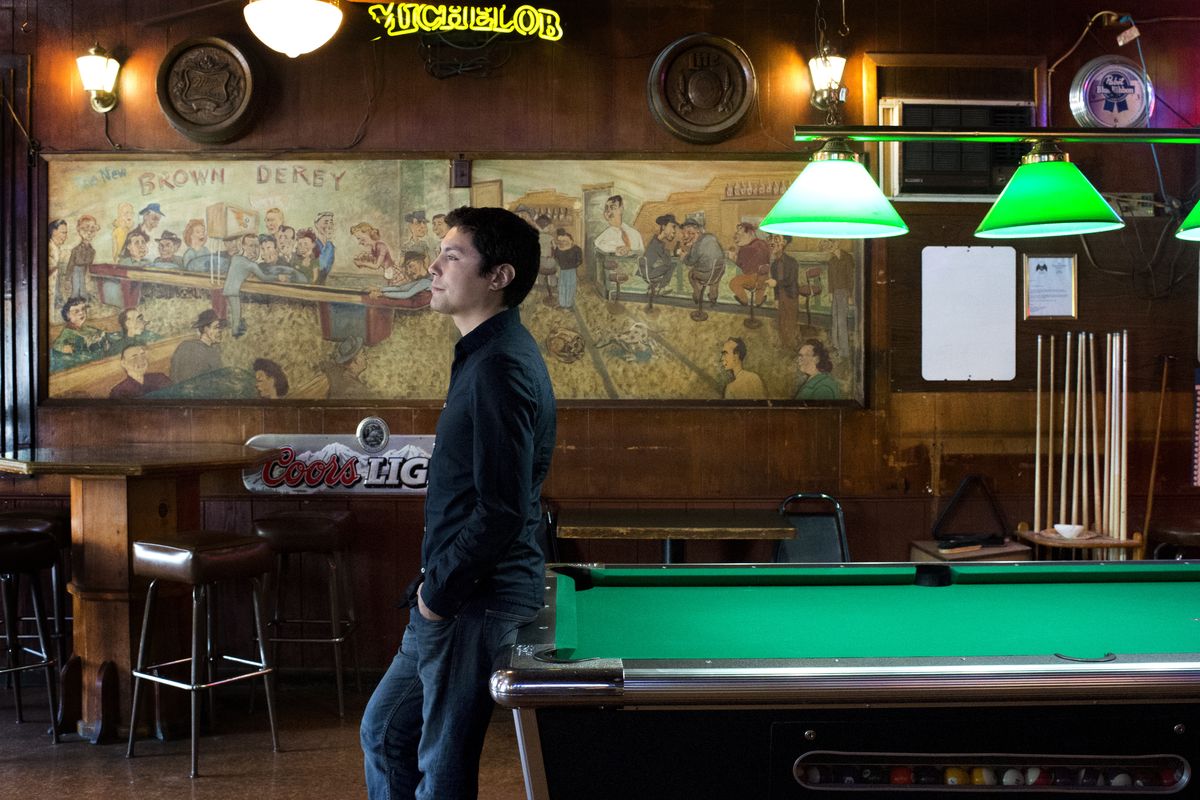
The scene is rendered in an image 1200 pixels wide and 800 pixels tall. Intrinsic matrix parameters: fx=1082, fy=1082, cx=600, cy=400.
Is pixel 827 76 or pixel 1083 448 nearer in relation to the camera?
pixel 827 76

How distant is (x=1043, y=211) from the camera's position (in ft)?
9.87

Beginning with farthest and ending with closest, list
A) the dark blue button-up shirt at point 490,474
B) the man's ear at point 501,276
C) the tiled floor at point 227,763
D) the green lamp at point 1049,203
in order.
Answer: the tiled floor at point 227,763
the green lamp at point 1049,203
the man's ear at point 501,276
the dark blue button-up shirt at point 490,474

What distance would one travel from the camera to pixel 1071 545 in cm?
490

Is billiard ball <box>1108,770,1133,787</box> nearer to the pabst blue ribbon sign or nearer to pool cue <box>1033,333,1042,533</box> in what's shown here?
pool cue <box>1033,333,1042,533</box>

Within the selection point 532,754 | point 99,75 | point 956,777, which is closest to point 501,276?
point 532,754

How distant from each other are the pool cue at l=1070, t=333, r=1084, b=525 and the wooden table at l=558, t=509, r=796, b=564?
1.47 meters

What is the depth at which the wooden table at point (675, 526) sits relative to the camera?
4652 millimetres

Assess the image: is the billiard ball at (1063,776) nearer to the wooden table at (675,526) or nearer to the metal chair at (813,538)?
the wooden table at (675,526)

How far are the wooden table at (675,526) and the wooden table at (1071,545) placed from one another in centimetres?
122

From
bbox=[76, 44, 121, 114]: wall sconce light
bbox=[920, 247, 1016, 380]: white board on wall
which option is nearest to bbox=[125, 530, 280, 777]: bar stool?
bbox=[76, 44, 121, 114]: wall sconce light

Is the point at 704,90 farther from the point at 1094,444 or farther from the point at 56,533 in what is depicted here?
the point at 56,533

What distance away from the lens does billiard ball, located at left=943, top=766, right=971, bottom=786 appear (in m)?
2.13

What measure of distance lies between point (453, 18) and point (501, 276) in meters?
2.90

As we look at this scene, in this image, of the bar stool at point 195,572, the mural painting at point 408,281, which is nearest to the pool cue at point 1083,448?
the mural painting at point 408,281
